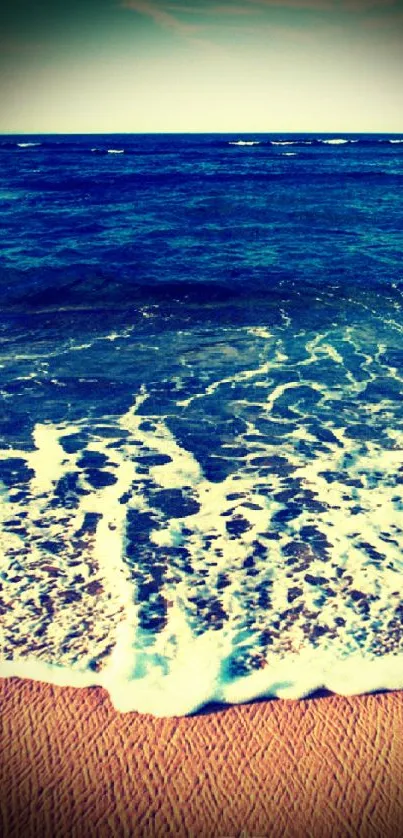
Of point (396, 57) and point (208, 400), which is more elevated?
point (396, 57)

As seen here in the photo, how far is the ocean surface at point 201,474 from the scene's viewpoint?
318 centimetres

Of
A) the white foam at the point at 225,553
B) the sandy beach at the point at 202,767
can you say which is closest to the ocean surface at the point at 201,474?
the white foam at the point at 225,553

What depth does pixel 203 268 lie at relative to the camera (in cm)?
1173

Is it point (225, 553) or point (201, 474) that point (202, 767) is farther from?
point (201, 474)

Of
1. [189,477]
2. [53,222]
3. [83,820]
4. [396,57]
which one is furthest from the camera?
[396,57]

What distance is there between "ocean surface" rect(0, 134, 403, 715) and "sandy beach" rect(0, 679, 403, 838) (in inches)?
4.4

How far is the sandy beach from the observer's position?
2.48m

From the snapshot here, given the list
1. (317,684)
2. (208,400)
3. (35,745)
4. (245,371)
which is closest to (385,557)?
(317,684)

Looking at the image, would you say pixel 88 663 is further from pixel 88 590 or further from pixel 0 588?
pixel 0 588

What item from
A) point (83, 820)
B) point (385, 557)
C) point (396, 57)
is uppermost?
point (396, 57)

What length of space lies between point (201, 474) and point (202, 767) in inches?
95.2

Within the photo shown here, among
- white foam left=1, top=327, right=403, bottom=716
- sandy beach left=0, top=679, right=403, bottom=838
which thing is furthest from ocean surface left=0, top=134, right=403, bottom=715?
sandy beach left=0, top=679, right=403, bottom=838

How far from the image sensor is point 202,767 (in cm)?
267

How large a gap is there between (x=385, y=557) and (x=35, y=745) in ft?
A: 6.86
